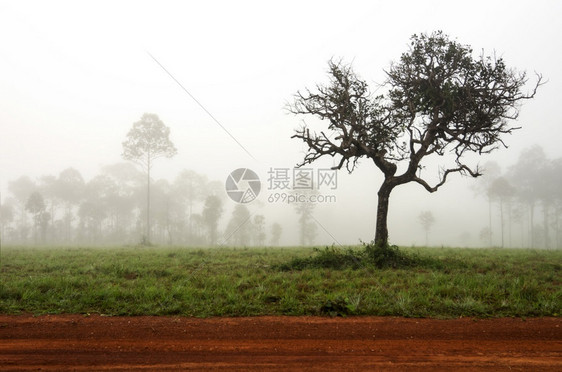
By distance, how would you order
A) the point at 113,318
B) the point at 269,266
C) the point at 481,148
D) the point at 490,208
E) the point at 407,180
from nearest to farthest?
the point at 113,318
the point at 269,266
the point at 407,180
the point at 481,148
the point at 490,208

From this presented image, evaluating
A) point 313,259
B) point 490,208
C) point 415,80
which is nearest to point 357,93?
point 415,80

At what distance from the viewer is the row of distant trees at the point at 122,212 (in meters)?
56.2

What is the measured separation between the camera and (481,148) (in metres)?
17.1

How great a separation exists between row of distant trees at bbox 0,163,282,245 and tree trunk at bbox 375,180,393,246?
3940 cm

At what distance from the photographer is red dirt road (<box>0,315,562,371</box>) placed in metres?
5.26

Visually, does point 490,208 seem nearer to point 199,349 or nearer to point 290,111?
point 290,111

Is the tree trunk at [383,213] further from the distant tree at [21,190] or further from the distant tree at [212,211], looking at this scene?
the distant tree at [21,190]

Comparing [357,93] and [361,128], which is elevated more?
[357,93]

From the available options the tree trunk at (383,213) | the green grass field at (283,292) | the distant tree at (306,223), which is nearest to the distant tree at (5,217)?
the distant tree at (306,223)

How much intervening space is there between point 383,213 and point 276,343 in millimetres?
10916

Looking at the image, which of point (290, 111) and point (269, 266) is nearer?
point (269, 266)

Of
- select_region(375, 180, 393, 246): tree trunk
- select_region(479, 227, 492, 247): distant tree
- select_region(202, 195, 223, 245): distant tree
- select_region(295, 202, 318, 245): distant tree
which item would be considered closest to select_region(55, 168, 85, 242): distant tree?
select_region(202, 195, 223, 245): distant tree

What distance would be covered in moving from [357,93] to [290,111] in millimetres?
3432

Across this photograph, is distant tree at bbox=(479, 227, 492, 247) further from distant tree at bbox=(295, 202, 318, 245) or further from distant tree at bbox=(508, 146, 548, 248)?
distant tree at bbox=(295, 202, 318, 245)
